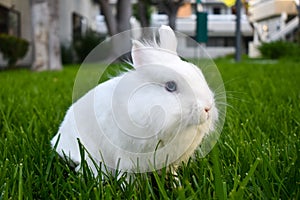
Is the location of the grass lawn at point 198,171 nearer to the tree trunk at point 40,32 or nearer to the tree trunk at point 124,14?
the tree trunk at point 40,32

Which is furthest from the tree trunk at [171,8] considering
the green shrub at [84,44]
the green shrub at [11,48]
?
the green shrub at [11,48]

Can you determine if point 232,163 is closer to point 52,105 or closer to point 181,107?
point 181,107

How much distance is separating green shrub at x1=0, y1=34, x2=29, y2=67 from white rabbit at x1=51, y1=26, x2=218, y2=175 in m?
9.63

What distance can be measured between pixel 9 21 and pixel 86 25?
9705mm

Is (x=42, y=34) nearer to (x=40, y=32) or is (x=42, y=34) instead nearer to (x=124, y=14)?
(x=40, y=32)

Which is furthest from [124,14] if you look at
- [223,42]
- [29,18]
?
[223,42]

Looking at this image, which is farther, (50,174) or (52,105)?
(52,105)

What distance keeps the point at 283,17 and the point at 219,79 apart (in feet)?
112

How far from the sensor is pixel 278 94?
10.6 feet

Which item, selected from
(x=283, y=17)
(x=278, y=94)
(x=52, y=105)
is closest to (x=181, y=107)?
(x=52, y=105)

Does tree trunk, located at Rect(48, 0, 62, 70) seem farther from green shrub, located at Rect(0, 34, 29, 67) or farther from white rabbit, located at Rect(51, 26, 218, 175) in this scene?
white rabbit, located at Rect(51, 26, 218, 175)

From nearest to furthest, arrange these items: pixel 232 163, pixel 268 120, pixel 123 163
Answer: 1. pixel 123 163
2. pixel 232 163
3. pixel 268 120

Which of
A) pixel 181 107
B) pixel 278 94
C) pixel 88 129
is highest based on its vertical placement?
pixel 181 107

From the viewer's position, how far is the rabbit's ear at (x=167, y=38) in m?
1.20
